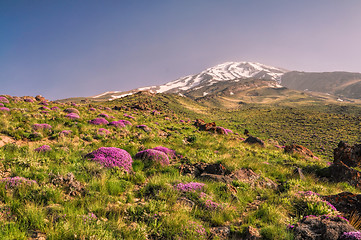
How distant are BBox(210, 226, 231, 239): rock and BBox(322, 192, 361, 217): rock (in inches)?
157

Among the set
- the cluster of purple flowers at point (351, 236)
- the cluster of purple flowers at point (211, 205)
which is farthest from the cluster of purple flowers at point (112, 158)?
the cluster of purple flowers at point (351, 236)

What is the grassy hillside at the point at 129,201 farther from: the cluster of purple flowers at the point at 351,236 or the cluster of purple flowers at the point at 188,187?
the cluster of purple flowers at the point at 351,236

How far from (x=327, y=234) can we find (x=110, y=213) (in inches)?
206

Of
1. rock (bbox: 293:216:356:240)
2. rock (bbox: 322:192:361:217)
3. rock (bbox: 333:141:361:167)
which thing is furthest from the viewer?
rock (bbox: 333:141:361:167)

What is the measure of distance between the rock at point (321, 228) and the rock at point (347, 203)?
1.64m

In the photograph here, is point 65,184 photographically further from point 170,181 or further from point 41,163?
point 170,181

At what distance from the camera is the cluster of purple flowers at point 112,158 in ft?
23.8

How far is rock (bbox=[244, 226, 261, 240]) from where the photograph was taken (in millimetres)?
4144

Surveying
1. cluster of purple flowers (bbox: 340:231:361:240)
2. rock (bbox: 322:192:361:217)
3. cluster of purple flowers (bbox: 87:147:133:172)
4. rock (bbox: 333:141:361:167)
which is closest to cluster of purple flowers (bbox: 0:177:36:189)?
cluster of purple flowers (bbox: 87:147:133:172)

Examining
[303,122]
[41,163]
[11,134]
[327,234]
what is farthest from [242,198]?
[303,122]

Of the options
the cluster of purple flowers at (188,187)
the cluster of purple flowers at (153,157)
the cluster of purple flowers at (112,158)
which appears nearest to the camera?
the cluster of purple flowers at (188,187)

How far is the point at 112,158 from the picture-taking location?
7.58 m

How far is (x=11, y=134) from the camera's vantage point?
Answer: 9.89 m

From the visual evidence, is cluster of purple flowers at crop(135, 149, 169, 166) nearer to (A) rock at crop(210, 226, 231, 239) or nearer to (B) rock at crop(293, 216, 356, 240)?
(A) rock at crop(210, 226, 231, 239)
